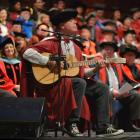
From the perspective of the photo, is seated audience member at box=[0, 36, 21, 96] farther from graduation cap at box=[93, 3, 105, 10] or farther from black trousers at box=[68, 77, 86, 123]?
graduation cap at box=[93, 3, 105, 10]

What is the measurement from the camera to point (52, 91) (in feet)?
18.8

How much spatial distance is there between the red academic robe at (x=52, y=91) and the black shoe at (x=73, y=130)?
120 millimetres

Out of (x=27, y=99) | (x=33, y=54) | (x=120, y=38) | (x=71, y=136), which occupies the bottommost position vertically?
(x=71, y=136)

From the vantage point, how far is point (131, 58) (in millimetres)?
7824

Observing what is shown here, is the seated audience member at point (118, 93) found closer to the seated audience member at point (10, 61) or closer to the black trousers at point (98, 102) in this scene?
the black trousers at point (98, 102)

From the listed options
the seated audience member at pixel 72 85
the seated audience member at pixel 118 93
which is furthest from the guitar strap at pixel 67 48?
the seated audience member at pixel 118 93

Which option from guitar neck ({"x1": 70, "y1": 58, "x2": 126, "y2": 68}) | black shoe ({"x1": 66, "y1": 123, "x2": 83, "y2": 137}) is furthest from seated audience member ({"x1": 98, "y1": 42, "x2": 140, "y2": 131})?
black shoe ({"x1": 66, "y1": 123, "x2": 83, "y2": 137})

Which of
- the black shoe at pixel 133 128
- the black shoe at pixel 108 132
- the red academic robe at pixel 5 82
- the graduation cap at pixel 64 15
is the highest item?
the graduation cap at pixel 64 15

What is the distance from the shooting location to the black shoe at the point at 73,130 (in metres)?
5.58

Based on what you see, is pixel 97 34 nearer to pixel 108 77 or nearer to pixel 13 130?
pixel 108 77

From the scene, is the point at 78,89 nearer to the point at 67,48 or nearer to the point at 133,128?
the point at 67,48

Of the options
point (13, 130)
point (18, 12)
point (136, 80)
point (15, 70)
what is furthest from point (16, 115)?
point (18, 12)

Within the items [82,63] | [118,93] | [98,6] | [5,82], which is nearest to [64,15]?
[82,63]

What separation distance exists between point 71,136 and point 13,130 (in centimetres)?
91
